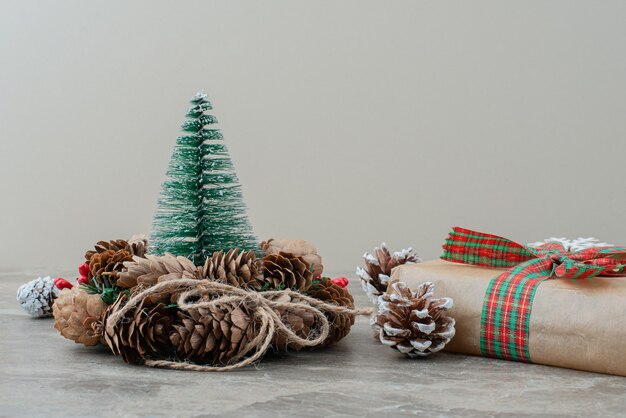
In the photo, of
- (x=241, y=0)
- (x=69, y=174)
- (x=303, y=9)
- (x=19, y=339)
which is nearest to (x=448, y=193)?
(x=303, y=9)

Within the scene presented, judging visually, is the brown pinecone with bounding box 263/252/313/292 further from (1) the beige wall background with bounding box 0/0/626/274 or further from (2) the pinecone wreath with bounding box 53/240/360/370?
(1) the beige wall background with bounding box 0/0/626/274

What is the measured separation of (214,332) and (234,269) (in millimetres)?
96

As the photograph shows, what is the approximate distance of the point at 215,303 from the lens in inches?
39.0

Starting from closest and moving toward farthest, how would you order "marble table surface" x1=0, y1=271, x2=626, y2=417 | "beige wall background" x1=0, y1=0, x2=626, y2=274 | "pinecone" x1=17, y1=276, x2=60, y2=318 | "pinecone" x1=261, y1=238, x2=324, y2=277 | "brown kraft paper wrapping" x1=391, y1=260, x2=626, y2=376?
"marble table surface" x1=0, y1=271, x2=626, y2=417 → "brown kraft paper wrapping" x1=391, y1=260, x2=626, y2=376 → "pinecone" x1=261, y1=238, x2=324, y2=277 → "pinecone" x1=17, y1=276, x2=60, y2=318 → "beige wall background" x1=0, y1=0, x2=626, y2=274

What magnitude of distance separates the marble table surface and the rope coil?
20 millimetres

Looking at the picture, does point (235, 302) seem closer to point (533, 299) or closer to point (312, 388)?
point (312, 388)

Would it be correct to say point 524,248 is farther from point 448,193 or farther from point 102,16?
point 102,16

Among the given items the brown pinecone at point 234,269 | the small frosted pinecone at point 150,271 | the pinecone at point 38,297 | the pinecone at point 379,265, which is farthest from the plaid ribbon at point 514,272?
the pinecone at point 38,297

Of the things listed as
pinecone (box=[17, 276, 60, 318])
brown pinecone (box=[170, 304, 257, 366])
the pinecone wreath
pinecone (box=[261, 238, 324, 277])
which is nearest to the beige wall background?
pinecone (box=[17, 276, 60, 318])

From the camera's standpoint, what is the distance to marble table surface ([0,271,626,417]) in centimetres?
82

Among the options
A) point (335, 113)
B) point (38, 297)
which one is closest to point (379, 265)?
point (38, 297)

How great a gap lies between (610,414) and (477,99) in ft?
6.16

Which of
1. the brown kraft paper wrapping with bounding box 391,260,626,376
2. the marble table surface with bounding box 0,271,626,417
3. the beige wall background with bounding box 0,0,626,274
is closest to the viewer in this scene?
the marble table surface with bounding box 0,271,626,417

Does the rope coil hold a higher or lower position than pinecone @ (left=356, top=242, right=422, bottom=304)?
lower
